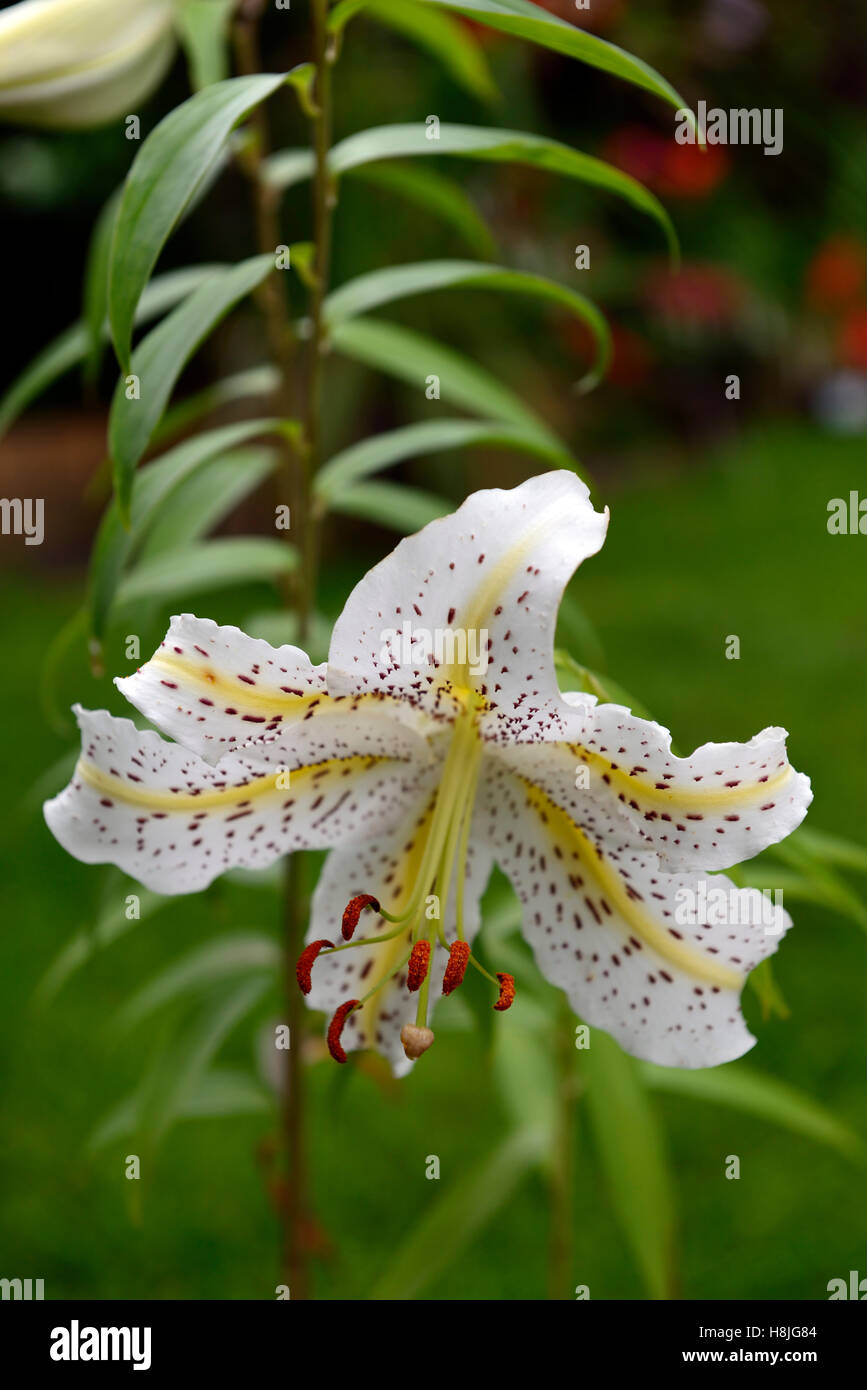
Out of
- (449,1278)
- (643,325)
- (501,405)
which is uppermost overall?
(643,325)

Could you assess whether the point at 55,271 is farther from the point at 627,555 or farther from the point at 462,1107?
the point at 462,1107

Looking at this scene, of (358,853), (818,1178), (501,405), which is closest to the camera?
(358,853)

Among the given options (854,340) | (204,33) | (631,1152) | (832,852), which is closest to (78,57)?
(204,33)

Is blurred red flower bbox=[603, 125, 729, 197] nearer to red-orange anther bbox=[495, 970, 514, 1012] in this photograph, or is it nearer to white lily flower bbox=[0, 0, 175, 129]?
white lily flower bbox=[0, 0, 175, 129]

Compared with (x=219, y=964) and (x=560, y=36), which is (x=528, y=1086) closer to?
(x=219, y=964)

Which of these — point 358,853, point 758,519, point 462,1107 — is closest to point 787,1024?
point 462,1107

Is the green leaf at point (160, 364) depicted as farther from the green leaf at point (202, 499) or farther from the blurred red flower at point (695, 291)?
the blurred red flower at point (695, 291)
